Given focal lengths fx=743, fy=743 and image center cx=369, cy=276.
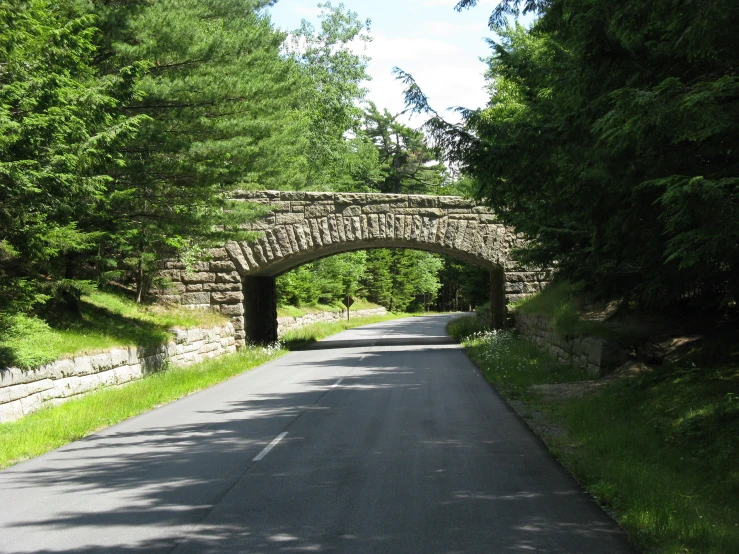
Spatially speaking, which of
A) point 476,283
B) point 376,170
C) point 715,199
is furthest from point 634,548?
point 376,170

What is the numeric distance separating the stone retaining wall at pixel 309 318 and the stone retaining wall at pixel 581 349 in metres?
16.6

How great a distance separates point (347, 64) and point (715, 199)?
38366 millimetres

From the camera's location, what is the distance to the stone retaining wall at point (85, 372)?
10.7 meters

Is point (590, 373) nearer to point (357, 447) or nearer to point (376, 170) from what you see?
point (357, 447)

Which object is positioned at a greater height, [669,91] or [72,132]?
[72,132]

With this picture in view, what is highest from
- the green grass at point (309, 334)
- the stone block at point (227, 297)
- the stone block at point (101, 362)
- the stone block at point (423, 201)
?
the stone block at point (423, 201)

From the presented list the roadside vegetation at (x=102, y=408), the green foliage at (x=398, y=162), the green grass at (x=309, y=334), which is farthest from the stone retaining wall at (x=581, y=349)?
the green foliage at (x=398, y=162)


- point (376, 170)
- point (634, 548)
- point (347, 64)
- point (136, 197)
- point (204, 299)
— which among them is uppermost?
point (347, 64)

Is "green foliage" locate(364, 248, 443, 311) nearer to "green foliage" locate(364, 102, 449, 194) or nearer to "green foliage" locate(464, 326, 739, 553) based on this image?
"green foliage" locate(364, 102, 449, 194)

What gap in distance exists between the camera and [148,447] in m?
8.66

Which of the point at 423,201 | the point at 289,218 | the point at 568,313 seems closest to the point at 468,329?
the point at 423,201

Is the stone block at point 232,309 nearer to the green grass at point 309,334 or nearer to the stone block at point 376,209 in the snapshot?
the green grass at point 309,334

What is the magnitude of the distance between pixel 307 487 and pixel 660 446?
144 inches

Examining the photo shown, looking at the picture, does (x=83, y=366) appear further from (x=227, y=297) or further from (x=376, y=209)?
(x=376, y=209)
